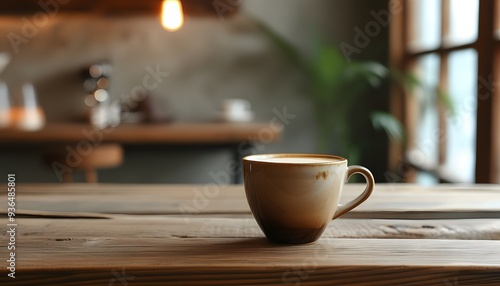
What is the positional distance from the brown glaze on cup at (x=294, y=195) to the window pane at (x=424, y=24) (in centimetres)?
237

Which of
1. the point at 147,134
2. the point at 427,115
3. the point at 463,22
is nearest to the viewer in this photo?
the point at 463,22

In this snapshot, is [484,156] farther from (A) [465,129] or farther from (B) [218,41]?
(B) [218,41]

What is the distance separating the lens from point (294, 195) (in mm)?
596

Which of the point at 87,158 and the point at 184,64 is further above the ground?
the point at 184,64

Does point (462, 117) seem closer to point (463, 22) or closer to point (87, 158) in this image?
point (463, 22)

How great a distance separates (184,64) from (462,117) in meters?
1.81

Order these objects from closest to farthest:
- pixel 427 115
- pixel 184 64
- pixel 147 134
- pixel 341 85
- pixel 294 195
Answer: pixel 294 195 → pixel 147 134 → pixel 427 115 → pixel 341 85 → pixel 184 64

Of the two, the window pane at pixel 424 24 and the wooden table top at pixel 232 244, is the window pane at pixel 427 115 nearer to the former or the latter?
the window pane at pixel 424 24

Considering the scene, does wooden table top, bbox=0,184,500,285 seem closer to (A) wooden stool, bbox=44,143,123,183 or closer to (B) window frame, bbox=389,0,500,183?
(B) window frame, bbox=389,0,500,183

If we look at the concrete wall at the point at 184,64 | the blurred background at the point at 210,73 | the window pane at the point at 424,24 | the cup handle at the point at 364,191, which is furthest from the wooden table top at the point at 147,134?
the cup handle at the point at 364,191

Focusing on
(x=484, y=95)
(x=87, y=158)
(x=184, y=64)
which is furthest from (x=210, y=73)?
(x=484, y=95)

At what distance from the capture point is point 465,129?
246 cm

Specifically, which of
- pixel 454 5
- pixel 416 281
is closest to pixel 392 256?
pixel 416 281

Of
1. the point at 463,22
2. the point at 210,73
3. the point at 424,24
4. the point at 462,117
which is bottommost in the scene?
the point at 462,117
